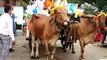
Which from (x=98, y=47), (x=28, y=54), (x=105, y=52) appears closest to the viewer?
(x=28, y=54)

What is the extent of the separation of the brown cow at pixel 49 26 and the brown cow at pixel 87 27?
1.00 meters

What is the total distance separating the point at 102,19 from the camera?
39.5ft

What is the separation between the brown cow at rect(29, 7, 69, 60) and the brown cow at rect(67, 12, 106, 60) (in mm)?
1004

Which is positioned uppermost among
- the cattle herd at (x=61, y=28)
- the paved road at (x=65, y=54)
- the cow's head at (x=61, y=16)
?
Result: the cow's head at (x=61, y=16)

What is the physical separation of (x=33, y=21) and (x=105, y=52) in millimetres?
3833

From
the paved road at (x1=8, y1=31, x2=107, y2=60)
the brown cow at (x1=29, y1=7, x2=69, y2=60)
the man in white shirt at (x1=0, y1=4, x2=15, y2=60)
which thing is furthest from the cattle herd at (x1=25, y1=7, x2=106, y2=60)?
the man in white shirt at (x1=0, y1=4, x2=15, y2=60)

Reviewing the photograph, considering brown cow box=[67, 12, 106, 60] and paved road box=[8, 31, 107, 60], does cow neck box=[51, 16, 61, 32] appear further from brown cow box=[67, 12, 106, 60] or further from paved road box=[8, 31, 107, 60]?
paved road box=[8, 31, 107, 60]

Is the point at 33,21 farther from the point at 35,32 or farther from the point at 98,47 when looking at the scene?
the point at 98,47

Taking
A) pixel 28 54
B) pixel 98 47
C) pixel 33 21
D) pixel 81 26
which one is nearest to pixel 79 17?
pixel 81 26

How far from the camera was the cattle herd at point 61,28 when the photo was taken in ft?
36.2

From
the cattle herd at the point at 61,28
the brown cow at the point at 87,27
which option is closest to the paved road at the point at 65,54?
the cattle herd at the point at 61,28

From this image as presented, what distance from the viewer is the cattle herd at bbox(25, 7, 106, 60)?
11048mm

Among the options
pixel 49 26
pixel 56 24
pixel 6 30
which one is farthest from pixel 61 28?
pixel 6 30

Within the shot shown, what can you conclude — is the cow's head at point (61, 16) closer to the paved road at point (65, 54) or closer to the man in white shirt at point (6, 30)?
the man in white shirt at point (6, 30)
